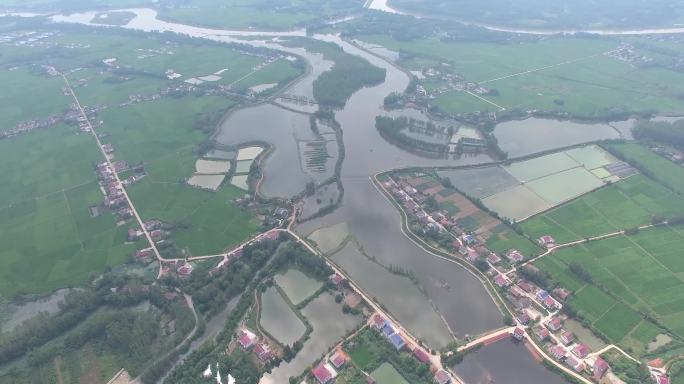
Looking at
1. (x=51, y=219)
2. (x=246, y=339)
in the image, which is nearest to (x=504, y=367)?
(x=246, y=339)

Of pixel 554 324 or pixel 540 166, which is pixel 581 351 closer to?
pixel 554 324

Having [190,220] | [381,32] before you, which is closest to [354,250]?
[190,220]

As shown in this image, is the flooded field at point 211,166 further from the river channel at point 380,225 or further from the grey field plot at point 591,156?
the grey field plot at point 591,156

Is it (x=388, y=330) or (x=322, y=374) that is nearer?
(x=322, y=374)

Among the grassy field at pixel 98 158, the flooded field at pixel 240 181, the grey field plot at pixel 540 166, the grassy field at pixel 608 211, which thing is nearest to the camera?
the grassy field at pixel 98 158

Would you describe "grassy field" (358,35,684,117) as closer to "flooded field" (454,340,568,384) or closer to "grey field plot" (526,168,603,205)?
"grey field plot" (526,168,603,205)

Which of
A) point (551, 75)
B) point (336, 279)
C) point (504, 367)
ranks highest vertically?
point (551, 75)

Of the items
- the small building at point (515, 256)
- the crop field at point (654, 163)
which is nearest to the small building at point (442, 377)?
the small building at point (515, 256)
